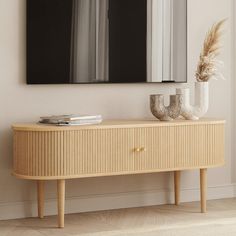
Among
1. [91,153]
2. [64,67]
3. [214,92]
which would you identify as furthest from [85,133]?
[214,92]

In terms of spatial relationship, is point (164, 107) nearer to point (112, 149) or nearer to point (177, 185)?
point (112, 149)

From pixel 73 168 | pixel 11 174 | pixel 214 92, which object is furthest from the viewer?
pixel 214 92

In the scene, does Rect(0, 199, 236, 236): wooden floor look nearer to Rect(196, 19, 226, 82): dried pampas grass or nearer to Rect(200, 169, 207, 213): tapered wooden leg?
Rect(200, 169, 207, 213): tapered wooden leg

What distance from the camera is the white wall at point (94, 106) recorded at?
399 centimetres

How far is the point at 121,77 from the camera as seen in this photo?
4.27 m

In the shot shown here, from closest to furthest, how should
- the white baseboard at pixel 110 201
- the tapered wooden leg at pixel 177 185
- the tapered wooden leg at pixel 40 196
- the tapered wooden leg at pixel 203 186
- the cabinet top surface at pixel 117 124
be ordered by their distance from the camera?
the cabinet top surface at pixel 117 124 < the tapered wooden leg at pixel 40 196 < the white baseboard at pixel 110 201 < the tapered wooden leg at pixel 203 186 < the tapered wooden leg at pixel 177 185

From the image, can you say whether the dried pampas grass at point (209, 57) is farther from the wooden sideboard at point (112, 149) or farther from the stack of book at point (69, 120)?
the stack of book at point (69, 120)

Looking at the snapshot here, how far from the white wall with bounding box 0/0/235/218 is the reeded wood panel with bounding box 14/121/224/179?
31cm

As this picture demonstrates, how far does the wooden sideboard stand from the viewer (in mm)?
3674

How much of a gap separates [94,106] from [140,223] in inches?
34.4

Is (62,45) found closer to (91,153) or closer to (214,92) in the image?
(91,153)

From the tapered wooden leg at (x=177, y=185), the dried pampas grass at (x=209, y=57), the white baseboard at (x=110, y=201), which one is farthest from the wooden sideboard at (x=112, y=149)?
the dried pampas grass at (x=209, y=57)

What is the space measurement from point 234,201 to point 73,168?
1.48 metres

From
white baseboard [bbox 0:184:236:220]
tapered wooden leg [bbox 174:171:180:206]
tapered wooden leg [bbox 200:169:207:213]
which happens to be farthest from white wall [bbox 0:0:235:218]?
tapered wooden leg [bbox 200:169:207:213]
